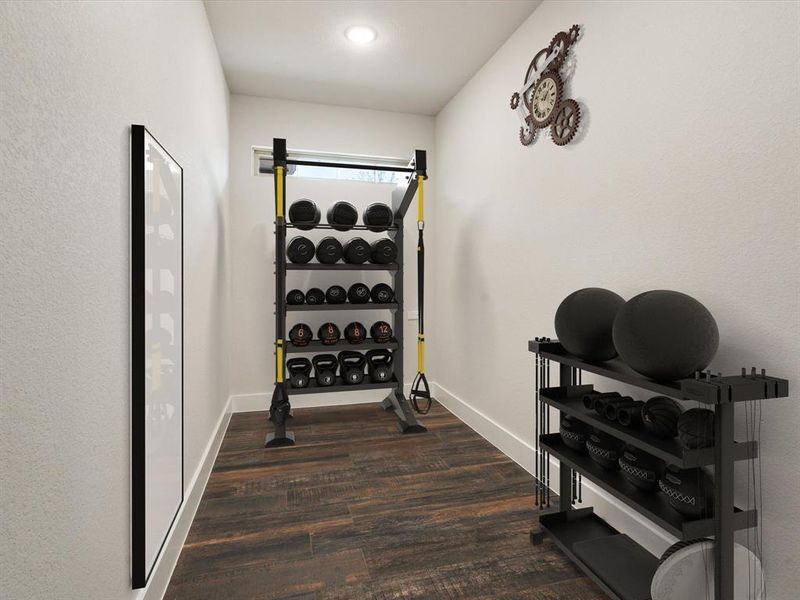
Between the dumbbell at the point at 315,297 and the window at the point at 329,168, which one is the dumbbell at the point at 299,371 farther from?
the window at the point at 329,168

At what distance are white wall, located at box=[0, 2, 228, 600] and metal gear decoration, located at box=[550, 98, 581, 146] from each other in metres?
1.99

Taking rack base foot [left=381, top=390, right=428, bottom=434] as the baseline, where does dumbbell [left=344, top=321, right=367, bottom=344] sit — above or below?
above

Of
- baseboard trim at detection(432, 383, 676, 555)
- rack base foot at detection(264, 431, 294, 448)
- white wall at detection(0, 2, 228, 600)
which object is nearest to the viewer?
white wall at detection(0, 2, 228, 600)

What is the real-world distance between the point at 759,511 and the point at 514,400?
1.58 meters

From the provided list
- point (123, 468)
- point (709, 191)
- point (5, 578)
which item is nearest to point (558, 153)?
point (709, 191)

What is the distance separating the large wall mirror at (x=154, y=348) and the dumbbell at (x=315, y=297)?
1.74 m

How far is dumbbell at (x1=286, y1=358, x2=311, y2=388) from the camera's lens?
365cm

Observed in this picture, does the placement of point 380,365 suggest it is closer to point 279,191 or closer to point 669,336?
point 279,191

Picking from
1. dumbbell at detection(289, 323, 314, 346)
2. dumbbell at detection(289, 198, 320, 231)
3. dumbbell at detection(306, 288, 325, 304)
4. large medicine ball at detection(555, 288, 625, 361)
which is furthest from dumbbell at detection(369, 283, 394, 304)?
large medicine ball at detection(555, 288, 625, 361)

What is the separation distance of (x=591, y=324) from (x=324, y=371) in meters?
2.44

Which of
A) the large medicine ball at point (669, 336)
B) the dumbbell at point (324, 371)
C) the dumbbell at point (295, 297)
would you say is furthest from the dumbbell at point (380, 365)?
the large medicine ball at point (669, 336)

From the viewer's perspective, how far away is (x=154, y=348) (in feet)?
5.26

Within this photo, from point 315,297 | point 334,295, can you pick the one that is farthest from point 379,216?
point 315,297

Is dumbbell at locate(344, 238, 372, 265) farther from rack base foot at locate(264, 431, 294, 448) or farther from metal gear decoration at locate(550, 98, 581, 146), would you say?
metal gear decoration at locate(550, 98, 581, 146)
